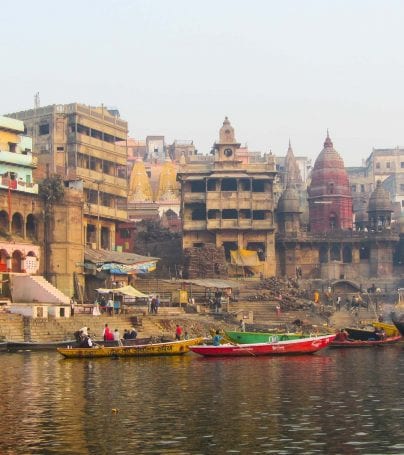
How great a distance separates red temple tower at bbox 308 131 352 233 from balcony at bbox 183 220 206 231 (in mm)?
17325

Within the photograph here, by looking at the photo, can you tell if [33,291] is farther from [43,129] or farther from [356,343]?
[43,129]

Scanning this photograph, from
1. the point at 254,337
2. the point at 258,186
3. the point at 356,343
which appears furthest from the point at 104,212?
the point at 254,337

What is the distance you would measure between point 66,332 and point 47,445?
105ft

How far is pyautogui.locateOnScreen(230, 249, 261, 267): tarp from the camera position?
8231cm

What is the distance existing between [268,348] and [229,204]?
40.0 m

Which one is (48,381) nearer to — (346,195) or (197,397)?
(197,397)

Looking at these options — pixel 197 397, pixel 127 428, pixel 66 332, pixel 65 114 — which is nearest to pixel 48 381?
pixel 197 397

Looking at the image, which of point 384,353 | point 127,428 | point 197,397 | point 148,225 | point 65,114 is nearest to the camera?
point 127,428

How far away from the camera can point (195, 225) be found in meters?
85.3

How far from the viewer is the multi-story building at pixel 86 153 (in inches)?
3091

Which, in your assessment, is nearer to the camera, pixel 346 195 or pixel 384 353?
pixel 384 353

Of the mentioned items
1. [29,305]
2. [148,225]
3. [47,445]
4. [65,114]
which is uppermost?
[65,114]

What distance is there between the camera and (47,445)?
69.8ft

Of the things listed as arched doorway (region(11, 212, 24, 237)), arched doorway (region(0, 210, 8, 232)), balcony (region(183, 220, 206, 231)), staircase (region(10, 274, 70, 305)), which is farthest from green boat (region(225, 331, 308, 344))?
balcony (region(183, 220, 206, 231))
